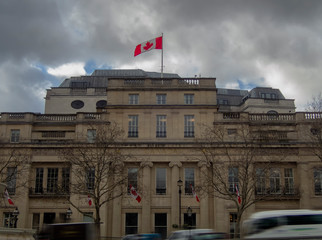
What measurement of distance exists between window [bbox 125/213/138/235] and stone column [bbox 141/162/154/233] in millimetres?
1126

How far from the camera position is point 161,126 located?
53469 millimetres

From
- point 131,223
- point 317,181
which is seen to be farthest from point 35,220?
point 317,181

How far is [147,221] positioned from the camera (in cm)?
5031

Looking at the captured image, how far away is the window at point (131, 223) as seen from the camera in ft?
166

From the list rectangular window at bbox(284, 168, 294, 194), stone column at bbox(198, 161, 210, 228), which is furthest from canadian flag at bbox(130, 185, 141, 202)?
rectangular window at bbox(284, 168, 294, 194)

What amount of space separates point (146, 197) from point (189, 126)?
976 cm

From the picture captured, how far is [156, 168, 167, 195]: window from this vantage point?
171ft

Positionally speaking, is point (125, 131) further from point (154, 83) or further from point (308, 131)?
point (308, 131)

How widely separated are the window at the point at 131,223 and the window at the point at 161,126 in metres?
9.77

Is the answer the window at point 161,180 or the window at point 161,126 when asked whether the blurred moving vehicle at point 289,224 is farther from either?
the window at point 161,126

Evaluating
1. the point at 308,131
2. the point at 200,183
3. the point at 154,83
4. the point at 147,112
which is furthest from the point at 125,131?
the point at 308,131

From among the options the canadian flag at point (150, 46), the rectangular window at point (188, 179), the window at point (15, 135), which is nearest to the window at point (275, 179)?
the rectangular window at point (188, 179)

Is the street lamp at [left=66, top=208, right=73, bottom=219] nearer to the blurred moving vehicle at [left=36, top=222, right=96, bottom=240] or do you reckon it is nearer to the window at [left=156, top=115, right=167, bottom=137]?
the window at [left=156, top=115, right=167, bottom=137]

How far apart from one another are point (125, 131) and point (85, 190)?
954 centimetres
